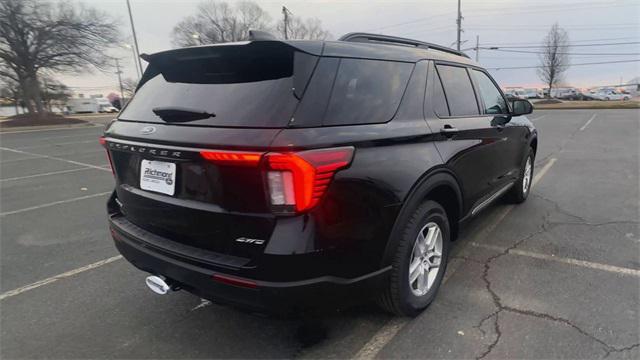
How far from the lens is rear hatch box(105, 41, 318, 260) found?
198 cm

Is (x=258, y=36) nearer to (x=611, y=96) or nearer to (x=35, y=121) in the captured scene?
(x=35, y=121)

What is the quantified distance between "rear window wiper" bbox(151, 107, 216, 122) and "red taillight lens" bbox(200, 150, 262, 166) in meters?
0.29

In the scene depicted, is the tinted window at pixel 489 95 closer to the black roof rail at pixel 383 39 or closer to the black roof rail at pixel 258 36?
the black roof rail at pixel 383 39

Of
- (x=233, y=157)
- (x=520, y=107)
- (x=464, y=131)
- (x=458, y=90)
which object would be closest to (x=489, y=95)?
(x=520, y=107)

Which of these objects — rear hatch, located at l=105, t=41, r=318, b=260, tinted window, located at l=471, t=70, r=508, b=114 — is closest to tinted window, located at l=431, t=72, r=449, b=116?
tinted window, located at l=471, t=70, r=508, b=114

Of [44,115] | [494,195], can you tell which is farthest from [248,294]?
[44,115]

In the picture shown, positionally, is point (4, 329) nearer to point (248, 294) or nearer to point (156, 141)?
point (156, 141)

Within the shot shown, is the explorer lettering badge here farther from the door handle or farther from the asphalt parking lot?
the door handle

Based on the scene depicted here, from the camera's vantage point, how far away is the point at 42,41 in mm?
27859

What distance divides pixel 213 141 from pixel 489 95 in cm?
324

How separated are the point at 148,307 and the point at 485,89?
3.73 metres

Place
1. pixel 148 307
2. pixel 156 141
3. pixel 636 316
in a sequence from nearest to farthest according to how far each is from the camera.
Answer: pixel 156 141 < pixel 636 316 < pixel 148 307

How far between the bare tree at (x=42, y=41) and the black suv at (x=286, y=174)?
3175 centimetres

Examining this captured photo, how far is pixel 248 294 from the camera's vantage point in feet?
6.56
